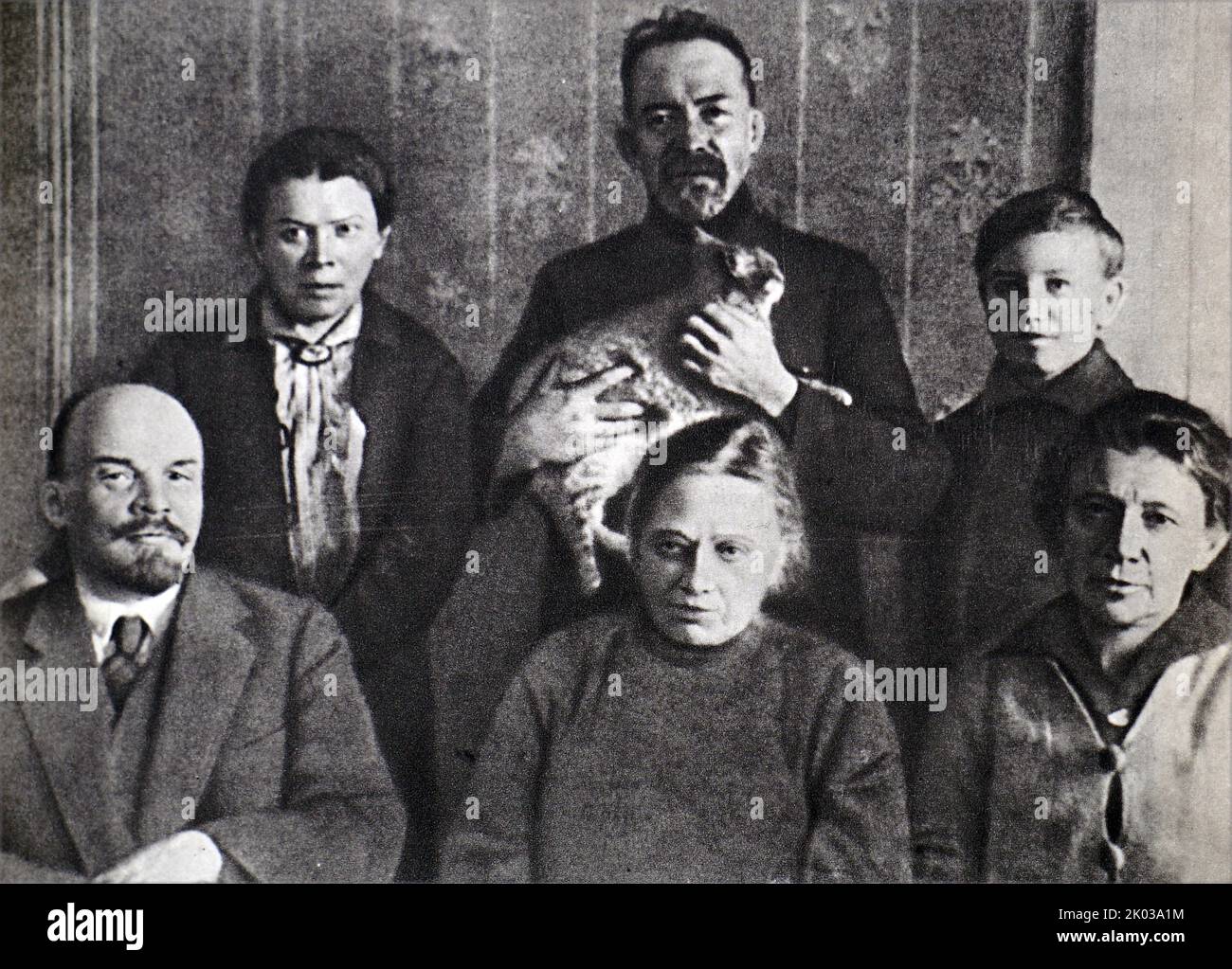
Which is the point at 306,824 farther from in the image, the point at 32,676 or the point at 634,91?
the point at 634,91

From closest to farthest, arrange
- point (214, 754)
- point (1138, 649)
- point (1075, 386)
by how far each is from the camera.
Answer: point (214, 754)
point (1138, 649)
point (1075, 386)

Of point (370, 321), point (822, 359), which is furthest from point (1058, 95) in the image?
point (370, 321)

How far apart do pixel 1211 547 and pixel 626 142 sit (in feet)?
11.2

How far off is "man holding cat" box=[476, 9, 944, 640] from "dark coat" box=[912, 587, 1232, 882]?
0.81 meters

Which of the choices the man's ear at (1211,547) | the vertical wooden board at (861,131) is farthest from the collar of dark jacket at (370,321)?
the man's ear at (1211,547)

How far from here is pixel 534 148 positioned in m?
7.41

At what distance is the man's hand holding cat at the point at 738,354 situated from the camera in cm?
735

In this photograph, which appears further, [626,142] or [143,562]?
[626,142]

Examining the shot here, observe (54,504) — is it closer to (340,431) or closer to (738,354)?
(340,431)

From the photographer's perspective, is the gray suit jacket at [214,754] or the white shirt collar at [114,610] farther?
the white shirt collar at [114,610]

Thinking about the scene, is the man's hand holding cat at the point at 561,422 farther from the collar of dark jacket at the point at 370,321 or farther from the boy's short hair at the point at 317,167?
the boy's short hair at the point at 317,167

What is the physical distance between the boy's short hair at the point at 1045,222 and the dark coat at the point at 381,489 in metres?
2.63

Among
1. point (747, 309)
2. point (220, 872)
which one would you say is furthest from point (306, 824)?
point (747, 309)

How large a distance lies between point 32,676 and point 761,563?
3516 mm
